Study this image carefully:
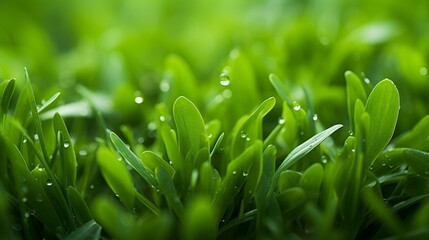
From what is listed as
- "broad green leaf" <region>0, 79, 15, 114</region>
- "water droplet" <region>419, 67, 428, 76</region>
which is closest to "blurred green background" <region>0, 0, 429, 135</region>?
"water droplet" <region>419, 67, 428, 76</region>

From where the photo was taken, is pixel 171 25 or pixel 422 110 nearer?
pixel 422 110

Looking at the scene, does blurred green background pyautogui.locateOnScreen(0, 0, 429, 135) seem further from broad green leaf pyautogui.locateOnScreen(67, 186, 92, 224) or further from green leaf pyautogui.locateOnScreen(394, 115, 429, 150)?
broad green leaf pyautogui.locateOnScreen(67, 186, 92, 224)

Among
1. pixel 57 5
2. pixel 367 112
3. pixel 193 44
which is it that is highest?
pixel 57 5

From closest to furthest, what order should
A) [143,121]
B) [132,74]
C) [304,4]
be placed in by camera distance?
[143,121] < [132,74] < [304,4]

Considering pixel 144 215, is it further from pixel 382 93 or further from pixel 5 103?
pixel 382 93

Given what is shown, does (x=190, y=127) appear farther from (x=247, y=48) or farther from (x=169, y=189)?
(x=247, y=48)

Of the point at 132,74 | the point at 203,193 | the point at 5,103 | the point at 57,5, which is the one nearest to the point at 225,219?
the point at 203,193

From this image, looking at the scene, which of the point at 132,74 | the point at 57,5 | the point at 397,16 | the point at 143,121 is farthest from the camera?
the point at 57,5

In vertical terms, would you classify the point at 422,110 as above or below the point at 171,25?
below
